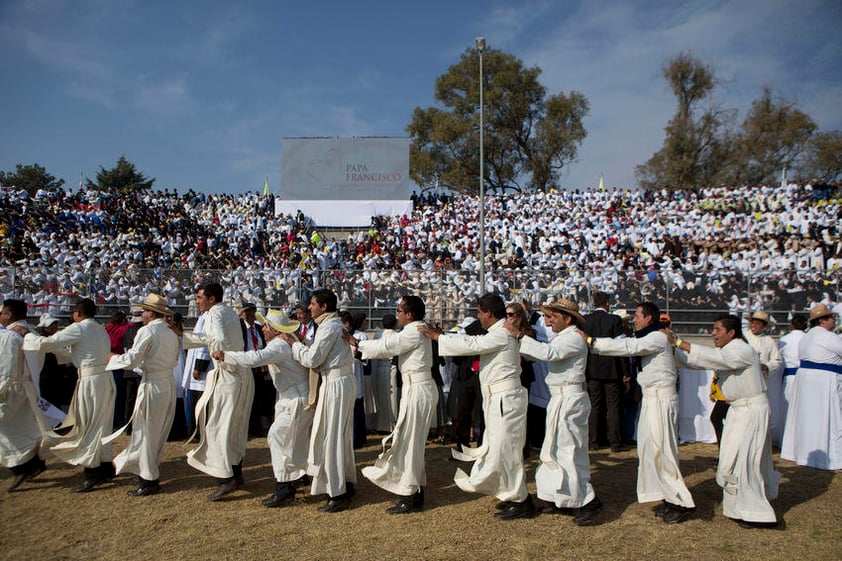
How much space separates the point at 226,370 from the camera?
546cm

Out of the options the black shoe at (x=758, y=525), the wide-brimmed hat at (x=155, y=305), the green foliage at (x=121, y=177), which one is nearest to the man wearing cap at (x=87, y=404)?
the wide-brimmed hat at (x=155, y=305)

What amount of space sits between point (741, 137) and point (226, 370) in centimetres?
4705

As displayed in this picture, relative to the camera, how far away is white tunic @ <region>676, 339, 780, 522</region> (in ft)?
15.4

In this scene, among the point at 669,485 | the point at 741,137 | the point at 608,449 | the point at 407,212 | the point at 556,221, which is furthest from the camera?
the point at 741,137

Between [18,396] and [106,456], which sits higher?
[18,396]

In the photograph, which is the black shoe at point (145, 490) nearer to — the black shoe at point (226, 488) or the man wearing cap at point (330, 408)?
the black shoe at point (226, 488)

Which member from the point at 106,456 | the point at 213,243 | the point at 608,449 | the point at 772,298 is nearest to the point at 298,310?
the point at 106,456

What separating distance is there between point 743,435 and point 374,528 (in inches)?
121

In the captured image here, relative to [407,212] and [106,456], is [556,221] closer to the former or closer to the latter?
[407,212]

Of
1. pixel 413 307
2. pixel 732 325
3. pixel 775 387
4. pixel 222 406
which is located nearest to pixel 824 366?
pixel 775 387

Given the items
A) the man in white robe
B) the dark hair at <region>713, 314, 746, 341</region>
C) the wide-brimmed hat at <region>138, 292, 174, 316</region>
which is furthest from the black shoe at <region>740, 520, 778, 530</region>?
the wide-brimmed hat at <region>138, 292, 174, 316</region>

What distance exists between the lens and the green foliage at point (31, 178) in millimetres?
61594

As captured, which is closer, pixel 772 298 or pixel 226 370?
pixel 226 370

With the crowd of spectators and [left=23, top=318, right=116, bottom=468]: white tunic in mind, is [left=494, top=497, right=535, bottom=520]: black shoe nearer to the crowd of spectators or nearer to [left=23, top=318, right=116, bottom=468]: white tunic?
[left=23, top=318, right=116, bottom=468]: white tunic
